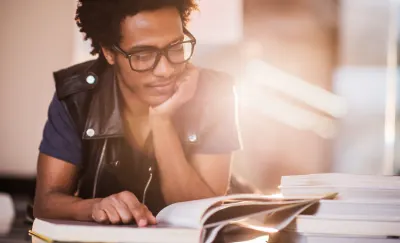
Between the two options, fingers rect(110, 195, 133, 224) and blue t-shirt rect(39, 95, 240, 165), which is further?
blue t-shirt rect(39, 95, 240, 165)

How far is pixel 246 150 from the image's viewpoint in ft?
3.31

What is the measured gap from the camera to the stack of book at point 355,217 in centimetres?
64

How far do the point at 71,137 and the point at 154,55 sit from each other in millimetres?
214

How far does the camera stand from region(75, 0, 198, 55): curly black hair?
37.1 inches

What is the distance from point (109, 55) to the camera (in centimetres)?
97

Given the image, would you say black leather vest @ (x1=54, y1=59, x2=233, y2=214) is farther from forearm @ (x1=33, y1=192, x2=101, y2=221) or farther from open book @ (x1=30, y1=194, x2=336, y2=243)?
open book @ (x1=30, y1=194, x2=336, y2=243)

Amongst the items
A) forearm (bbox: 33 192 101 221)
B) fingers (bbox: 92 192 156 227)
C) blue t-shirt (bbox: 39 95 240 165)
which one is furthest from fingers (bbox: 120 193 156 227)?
blue t-shirt (bbox: 39 95 240 165)

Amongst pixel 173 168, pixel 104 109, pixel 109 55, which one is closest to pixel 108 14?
pixel 109 55

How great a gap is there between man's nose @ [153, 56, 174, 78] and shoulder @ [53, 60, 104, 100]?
0.37ft

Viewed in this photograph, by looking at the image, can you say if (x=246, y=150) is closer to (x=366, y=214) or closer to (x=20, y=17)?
(x=366, y=214)

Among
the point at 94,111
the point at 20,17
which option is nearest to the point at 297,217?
the point at 94,111

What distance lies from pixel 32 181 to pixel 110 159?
0.54 feet

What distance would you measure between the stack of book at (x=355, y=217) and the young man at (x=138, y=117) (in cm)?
33

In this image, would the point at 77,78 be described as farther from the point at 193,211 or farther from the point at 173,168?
the point at 193,211
